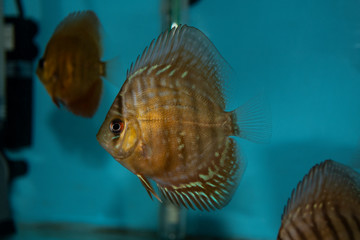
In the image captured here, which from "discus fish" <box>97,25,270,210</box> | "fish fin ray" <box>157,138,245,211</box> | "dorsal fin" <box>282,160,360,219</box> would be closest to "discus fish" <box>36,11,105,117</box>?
"discus fish" <box>97,25,270,210</box>

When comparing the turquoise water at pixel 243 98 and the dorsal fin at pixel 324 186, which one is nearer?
the dorsal fin at pixel 324 186

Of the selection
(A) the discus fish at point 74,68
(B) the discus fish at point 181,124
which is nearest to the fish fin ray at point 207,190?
(B) the discus fish at point 181,124

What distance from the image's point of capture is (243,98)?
132 centimetres

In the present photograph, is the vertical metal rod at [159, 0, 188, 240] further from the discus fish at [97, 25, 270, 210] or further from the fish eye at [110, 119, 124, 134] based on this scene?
the fish eye at [110, 119, 124, 134]

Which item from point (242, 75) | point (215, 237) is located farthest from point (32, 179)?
point (242, 75)

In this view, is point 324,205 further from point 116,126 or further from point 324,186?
point 116,126

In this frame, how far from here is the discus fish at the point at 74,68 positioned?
3.49 feet

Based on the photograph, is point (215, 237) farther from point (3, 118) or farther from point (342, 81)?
point (3, 118)

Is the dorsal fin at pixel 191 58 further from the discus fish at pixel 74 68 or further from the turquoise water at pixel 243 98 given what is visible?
the turquoise water at pixel 243 98

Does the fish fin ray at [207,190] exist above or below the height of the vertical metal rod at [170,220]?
above

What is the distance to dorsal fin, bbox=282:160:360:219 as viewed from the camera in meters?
0.78

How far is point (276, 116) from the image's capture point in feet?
5.49

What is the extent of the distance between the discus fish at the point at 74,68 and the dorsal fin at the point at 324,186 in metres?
0.78

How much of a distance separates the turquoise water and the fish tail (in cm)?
60
